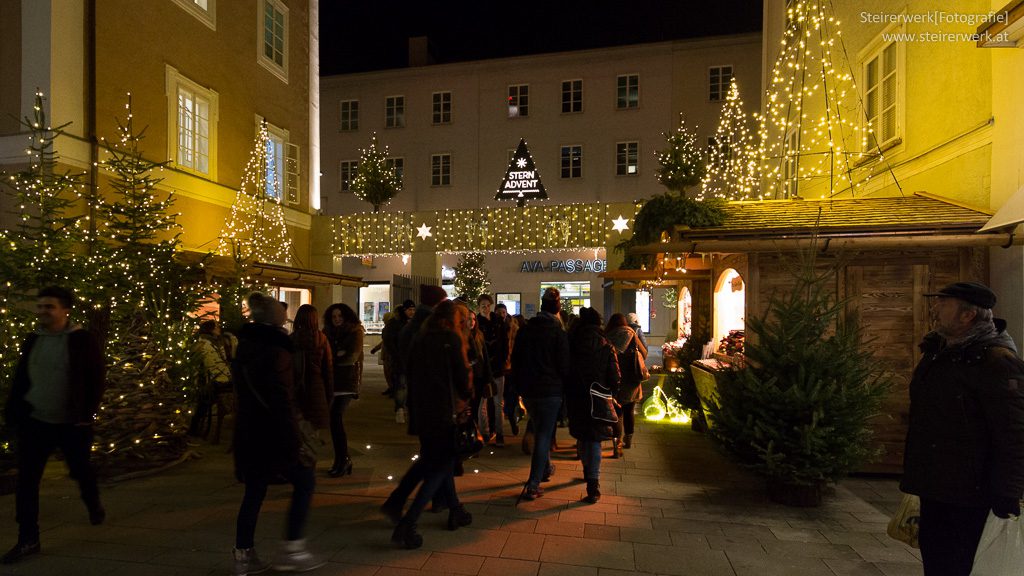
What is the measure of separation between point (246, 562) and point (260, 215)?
11.8 metres

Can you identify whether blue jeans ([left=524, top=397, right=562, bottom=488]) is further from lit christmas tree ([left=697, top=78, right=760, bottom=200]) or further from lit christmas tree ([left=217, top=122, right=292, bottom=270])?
lit christmas tree ([left=697, top=78, right=760, bottom=200])

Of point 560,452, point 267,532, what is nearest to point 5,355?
Answer: point 267,532

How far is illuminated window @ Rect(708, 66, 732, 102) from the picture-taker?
A: 23.9 metres

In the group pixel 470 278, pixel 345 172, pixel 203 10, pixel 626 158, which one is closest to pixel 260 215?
pixel 203 10

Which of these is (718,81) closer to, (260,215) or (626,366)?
(260,215)

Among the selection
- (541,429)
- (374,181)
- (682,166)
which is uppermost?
(374,181)

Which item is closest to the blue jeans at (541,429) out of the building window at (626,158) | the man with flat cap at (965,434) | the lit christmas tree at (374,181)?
the man with flat cap at (965,434)

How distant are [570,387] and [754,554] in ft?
6.64

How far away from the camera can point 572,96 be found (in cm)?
2544

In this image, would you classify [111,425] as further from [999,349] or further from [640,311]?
[640,311]

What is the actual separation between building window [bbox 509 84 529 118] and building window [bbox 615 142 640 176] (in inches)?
167

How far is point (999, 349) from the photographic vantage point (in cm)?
292

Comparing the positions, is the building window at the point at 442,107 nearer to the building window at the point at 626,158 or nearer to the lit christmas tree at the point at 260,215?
the building window at the point at 626,158

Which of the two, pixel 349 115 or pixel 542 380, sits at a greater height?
pixel 349 115
